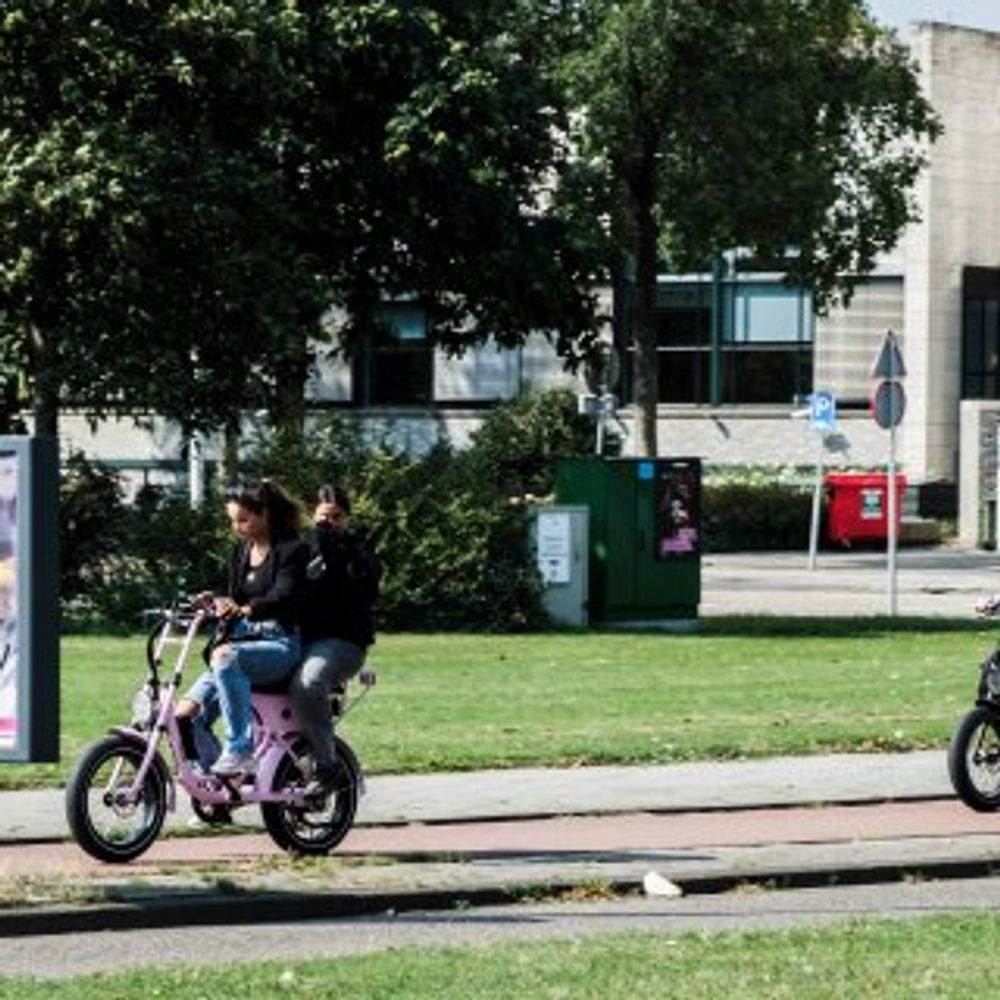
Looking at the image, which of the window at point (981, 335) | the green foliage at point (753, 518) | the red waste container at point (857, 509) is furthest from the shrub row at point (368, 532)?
the window at point (981, 335)

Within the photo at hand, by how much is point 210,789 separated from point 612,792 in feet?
11.5

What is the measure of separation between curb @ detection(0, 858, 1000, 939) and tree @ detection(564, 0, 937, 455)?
1648 inches

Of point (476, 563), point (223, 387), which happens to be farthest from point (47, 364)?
point (476, 563)

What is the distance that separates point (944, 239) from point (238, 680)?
58.9 m

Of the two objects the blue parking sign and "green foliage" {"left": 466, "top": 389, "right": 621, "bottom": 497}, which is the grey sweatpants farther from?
"green foliage" {"left": 466, "top": 389, "right": 621, "bottom": 497}

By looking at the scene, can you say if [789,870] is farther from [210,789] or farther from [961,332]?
[961,332]

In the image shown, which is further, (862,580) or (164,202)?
(862,580)

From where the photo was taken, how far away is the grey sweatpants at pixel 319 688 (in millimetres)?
15625

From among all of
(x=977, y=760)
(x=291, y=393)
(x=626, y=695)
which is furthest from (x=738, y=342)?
(x=977, y=760)

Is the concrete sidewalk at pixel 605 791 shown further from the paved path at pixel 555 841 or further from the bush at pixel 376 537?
the bush at pixel 376 537

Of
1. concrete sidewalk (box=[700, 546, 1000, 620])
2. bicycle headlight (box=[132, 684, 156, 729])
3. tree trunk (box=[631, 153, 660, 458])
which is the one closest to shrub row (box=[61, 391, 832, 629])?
concrete sidewalk (box=[700, 546, 1000, 620])

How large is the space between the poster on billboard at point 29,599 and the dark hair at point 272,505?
2.33m

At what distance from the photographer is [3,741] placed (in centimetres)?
1327

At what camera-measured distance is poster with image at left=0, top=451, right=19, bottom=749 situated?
520 inches
